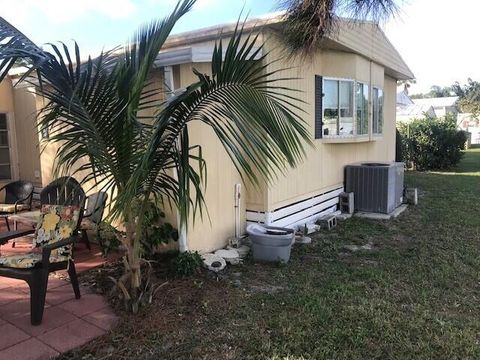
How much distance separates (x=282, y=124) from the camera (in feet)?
9.89

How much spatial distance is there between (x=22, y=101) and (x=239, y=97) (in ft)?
23.8

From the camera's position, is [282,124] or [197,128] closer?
[282,124]

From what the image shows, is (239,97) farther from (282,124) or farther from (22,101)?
(22,101)

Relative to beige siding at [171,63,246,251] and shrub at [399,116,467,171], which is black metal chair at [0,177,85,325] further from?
shrub at [399,116,467,171]

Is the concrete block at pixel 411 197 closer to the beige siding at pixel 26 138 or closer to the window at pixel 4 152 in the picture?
the beige siding at pixel 26 138

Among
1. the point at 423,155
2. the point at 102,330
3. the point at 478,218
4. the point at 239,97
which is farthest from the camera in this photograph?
the point at 423,155

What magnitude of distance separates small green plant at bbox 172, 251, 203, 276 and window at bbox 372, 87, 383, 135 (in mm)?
6162

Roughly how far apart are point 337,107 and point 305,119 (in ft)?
3.60

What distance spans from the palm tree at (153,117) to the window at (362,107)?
5587 millimetres

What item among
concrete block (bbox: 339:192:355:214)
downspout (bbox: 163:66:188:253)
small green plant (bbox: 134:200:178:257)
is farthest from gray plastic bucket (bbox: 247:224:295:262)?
concrete block (bbox: 339:192:355:214)

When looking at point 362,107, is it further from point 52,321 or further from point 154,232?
point 52,321

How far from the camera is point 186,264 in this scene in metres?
4.65

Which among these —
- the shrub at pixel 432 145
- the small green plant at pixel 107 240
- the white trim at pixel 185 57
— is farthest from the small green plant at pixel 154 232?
the shrub at pixel 432 145

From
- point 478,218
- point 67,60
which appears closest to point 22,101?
point 67,60
